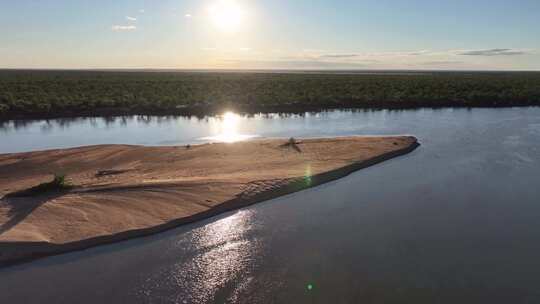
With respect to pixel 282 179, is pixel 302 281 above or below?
below

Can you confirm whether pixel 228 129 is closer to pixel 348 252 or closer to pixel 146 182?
pixel 146 182

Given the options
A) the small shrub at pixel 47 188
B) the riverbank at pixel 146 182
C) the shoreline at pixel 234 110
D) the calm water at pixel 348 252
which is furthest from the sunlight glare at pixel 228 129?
the small shrub at pixel 47 188

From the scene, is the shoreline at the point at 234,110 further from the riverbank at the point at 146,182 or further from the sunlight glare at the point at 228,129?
the riverbank at the point at 146,182

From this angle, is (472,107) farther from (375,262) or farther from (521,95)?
(375,262)

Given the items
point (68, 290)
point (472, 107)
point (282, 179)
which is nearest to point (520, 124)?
point (472, 107)

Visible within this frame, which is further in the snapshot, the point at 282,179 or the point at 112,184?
the point at 282,179

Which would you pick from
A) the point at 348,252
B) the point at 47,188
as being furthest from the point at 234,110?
the point at 348,252
